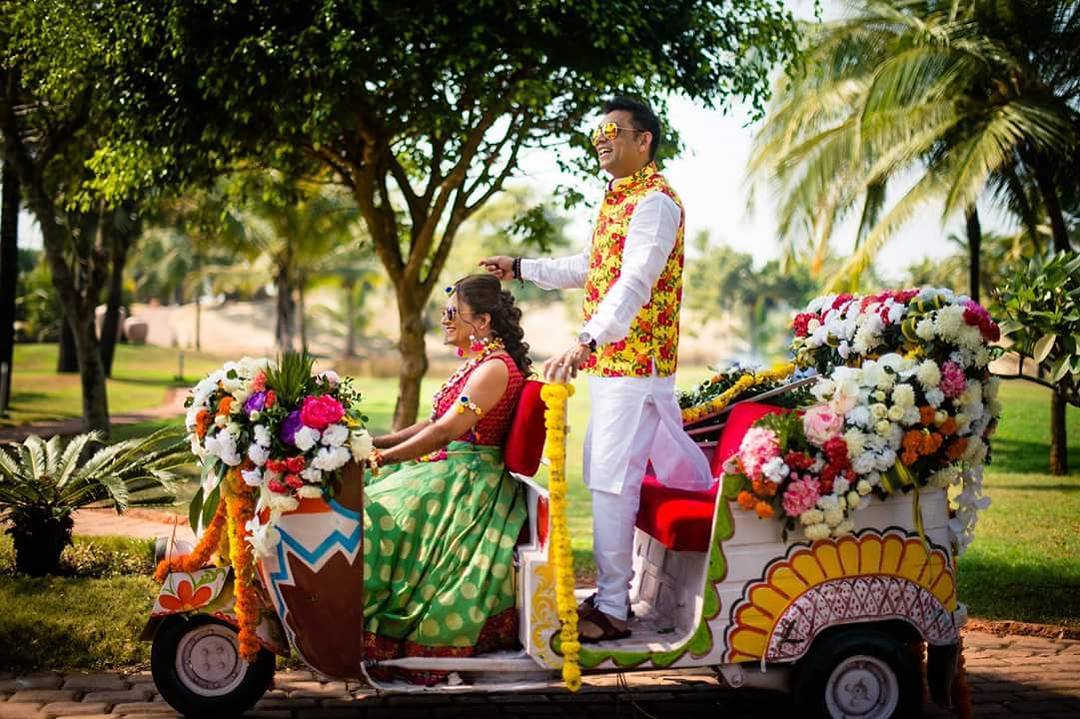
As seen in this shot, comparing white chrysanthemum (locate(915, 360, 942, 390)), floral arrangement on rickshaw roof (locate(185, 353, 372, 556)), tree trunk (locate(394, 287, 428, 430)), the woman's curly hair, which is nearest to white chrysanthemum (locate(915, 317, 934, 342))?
white chrysanthemum (locate(915, 360, 942, 390))

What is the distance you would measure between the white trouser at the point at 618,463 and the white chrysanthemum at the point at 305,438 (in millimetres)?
1121

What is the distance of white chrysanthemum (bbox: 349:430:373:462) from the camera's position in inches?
159

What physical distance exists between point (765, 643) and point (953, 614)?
86 cm

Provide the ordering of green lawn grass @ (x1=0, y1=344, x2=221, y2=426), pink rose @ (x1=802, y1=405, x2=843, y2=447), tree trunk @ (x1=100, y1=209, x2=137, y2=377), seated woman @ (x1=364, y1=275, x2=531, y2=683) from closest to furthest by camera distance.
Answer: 1. pink rose @ (x1=802, y1=405, x2=843, y2=447)
2. seated woman @ (x1=364, y1=275, x2=531, y2=683)
3. green lawn grass @ (x1=0, y1=344, x2=221, y2=426)
4. tree trunk @ (x1=100, y1=209, x2=137, y2=377)

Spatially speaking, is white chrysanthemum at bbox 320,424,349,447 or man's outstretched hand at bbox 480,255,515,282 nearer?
white chrysanthemum at bbox 320,424,349,447

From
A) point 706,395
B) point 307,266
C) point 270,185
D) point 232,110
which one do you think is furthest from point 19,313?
point 706,395

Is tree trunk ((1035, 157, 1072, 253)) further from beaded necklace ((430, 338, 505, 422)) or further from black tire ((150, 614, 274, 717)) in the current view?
black tire ((150, 614, 274, 717))

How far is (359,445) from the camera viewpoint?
403 centimetres

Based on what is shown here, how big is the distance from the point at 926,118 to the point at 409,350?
24.3 ft

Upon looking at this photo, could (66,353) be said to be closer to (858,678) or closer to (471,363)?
(471,363)

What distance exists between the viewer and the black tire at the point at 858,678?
4.33 meters

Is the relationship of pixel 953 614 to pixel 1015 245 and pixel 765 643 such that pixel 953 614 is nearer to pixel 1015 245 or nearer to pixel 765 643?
pixel 765 643

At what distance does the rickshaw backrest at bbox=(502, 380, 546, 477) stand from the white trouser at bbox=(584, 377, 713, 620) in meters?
0.21

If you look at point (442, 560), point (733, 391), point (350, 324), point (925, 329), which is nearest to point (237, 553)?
point (442, 560)
